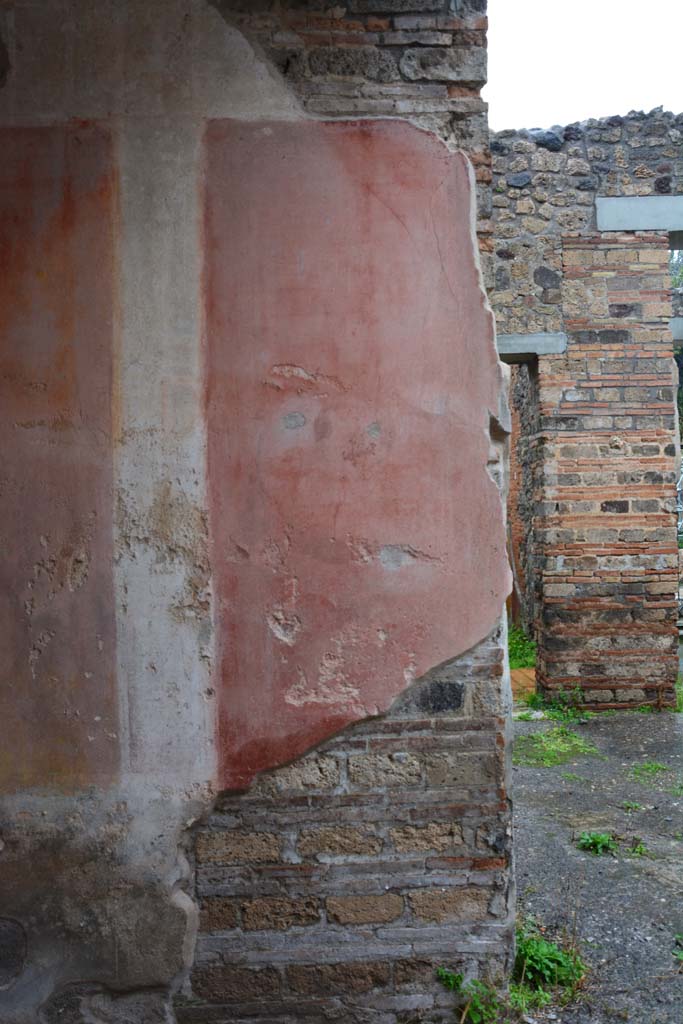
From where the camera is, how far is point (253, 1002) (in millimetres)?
2496

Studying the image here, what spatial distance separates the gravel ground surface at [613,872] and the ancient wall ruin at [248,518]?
0.54 meters

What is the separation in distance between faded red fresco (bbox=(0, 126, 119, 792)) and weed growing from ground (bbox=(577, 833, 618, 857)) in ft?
7.92

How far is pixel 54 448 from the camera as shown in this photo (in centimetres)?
245

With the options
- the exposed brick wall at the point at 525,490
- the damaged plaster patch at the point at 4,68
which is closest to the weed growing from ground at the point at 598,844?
the exposed brick wall at the point at 525,490

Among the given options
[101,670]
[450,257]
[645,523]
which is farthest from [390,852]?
[645,523]

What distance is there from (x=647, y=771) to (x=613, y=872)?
1532mm

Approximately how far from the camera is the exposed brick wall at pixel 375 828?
2506 mm

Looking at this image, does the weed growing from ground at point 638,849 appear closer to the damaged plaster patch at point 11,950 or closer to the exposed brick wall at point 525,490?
the damaged plaster patch at point 11,950

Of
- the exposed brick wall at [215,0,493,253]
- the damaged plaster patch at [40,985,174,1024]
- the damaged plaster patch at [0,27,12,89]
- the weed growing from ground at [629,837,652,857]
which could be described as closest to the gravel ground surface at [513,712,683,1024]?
the weed growing from ground at [629,837,652,857]

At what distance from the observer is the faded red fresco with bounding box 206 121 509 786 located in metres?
2.48

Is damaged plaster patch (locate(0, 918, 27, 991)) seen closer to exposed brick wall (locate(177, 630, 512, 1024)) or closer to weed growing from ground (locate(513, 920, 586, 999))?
exposed brick wall (locate(177, 630, 512, 1024))

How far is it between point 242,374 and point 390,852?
1.43 m

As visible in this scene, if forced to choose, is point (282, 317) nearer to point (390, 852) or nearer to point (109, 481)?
point (109, 481)

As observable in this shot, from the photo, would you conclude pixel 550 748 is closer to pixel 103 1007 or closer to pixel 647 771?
pixel 647 771
